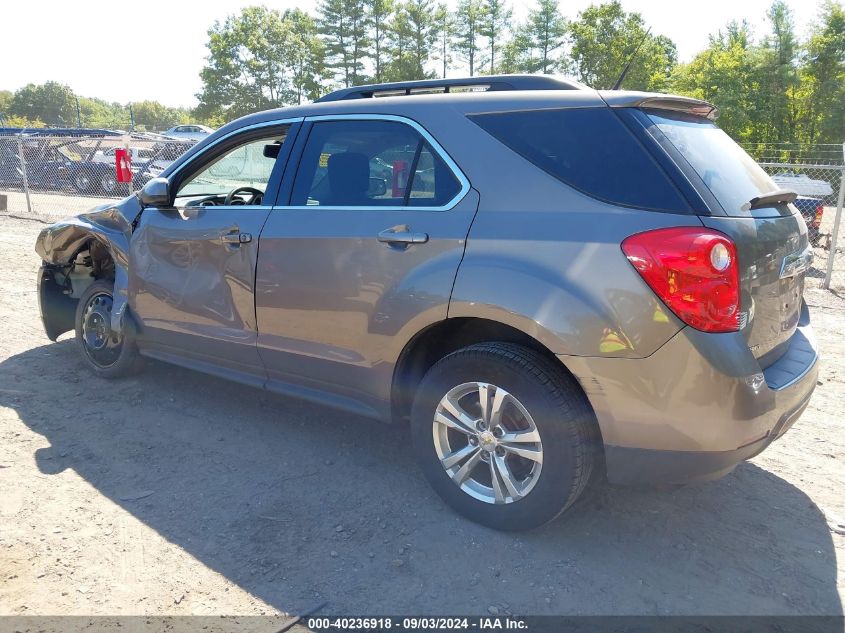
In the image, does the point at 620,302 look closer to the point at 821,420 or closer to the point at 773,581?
the point at 773,581

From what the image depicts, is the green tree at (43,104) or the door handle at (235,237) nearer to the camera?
the door handle at (235,237)

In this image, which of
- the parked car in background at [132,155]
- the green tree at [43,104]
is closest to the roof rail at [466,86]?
the parked car in background at [132,155]

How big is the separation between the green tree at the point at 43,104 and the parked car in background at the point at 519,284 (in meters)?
107

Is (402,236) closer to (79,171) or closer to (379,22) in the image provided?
(79,171)

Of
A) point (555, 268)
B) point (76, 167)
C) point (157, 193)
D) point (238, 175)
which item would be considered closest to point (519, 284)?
point (555, 268)

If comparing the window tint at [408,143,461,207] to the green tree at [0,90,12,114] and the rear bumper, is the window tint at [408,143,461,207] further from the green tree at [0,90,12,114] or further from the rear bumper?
the green tree at [0,90,12,114]

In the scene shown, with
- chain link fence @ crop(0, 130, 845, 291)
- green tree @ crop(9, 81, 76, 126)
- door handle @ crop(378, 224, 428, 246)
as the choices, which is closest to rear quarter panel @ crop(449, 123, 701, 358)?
door handle @ crop(378, 224, 428, 246)

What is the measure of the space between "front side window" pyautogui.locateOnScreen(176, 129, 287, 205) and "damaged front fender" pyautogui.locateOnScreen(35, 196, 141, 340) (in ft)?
1.35

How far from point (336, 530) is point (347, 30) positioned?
195 feet

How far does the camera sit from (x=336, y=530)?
9.70ft

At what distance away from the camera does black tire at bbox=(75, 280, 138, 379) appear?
4.52m

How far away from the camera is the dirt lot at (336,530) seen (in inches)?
99.3

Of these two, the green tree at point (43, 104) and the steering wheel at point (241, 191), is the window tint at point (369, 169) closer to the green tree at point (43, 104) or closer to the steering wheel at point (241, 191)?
the steering wheel at point (241, 191)

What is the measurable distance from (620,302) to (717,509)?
1394mm
